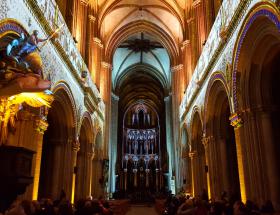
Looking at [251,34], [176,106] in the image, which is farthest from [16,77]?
[176,106]

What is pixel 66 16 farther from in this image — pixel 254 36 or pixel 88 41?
pixel 254 36

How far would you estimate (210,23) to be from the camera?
1327 centimetres

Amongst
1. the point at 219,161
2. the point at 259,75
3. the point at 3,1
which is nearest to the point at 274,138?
the point at 259,75

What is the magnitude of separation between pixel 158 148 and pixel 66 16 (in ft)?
97.2

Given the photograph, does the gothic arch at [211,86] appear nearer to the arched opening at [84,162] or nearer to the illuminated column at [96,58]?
the arched opening at [84,162]

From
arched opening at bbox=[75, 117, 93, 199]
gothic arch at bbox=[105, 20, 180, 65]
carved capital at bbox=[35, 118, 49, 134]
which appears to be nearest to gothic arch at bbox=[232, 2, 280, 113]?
carved capital at bbox=[35, 118, 49, 134]

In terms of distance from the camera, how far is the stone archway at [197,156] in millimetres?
15461

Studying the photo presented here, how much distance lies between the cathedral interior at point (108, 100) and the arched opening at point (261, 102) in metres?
0.03

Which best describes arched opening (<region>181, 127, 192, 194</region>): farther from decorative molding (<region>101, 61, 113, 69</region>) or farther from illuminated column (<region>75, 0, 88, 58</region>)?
illuminated column (<region>75, 0, 88, 58</region>)

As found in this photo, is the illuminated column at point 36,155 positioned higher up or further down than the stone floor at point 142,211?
higher up

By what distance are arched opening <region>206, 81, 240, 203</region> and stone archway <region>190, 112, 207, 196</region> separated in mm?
3197

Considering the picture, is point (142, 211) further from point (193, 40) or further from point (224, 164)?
point (193, 40)

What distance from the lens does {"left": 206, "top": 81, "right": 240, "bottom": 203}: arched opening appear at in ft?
37.8

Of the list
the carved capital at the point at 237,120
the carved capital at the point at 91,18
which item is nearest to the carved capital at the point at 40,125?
the carved capital at the point at 237,120
